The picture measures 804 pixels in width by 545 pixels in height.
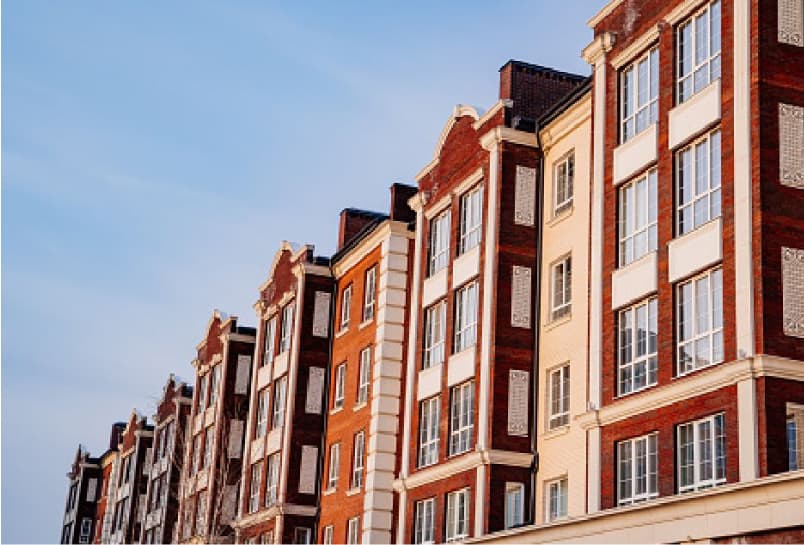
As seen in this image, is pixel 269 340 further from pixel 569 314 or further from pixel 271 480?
pixel 569 314

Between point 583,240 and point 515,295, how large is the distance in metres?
2.58

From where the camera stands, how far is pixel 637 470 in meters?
24.0

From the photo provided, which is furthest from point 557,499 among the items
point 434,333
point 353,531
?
point 353,531

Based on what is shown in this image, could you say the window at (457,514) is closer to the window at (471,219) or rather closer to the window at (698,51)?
the window at (471,219)

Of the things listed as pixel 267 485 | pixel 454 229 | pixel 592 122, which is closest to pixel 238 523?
pixel 267 485

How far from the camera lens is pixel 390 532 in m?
36.4

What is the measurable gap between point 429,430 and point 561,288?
19.3 feet

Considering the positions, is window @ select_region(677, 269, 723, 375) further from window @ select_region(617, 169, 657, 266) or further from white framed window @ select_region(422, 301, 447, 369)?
white framed window @ select_region(422, 301, 447, 369)

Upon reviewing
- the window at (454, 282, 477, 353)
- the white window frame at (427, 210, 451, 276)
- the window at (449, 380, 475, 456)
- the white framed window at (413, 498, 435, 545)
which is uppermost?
the white window frame at (427, 210, 451, 276)

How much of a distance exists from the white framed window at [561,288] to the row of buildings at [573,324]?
0.06 metres

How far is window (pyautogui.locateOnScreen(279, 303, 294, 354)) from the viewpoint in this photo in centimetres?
4556

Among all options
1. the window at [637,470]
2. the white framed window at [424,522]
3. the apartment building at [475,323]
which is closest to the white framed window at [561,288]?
the apartment building at [475,323]

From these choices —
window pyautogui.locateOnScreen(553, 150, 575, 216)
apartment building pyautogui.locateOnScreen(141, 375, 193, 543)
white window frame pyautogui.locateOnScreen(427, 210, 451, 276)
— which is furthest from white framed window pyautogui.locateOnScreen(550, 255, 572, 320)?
apartment building pyautogui.locateOnScreen(141, 375, 193, 543)

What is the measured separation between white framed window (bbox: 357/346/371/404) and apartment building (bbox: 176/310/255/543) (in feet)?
30.6
